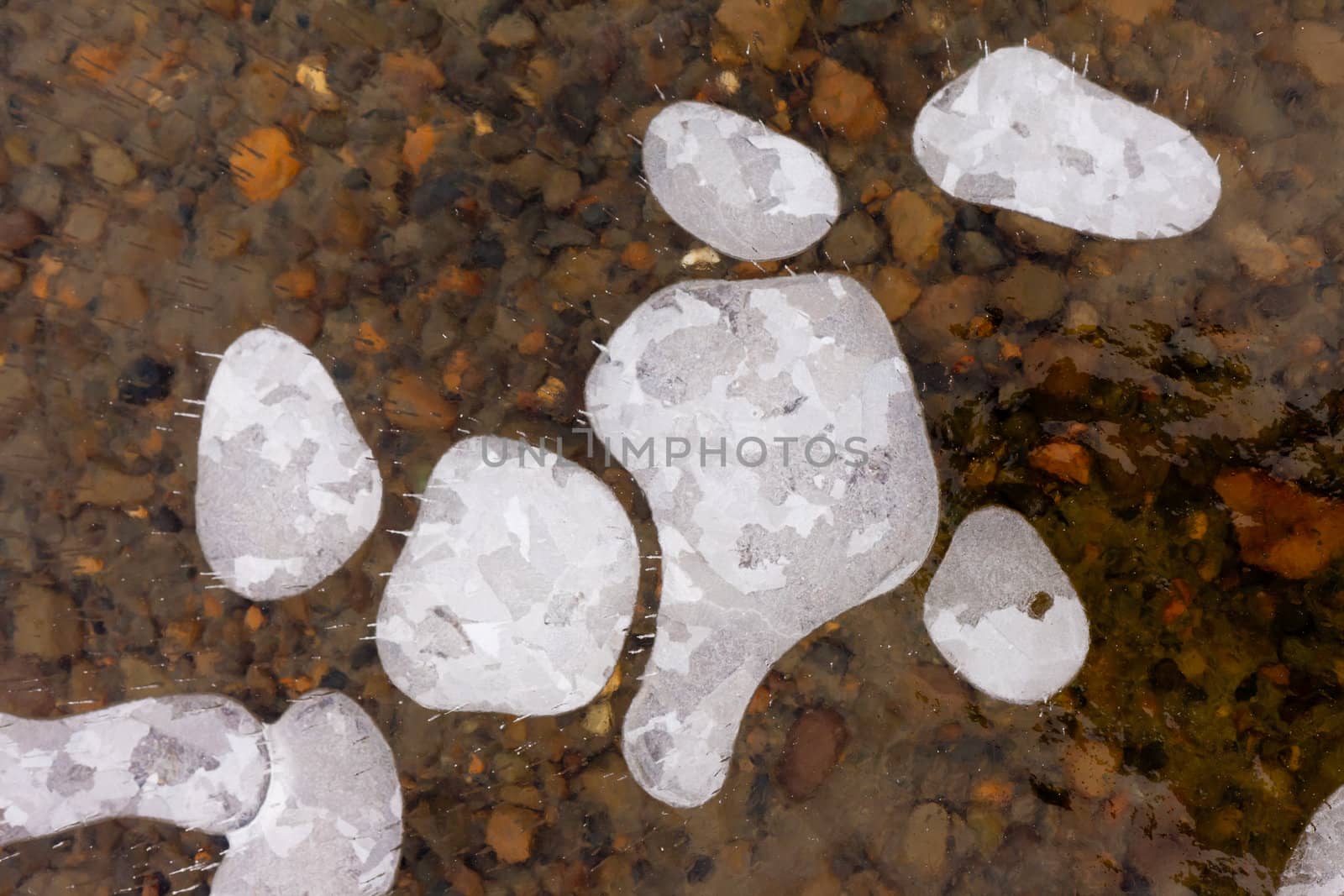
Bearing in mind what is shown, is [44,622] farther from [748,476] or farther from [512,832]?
[748,476]

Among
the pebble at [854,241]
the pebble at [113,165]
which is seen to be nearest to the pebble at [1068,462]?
the pebble at [854,241]

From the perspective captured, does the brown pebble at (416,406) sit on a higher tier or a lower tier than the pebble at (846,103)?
lower

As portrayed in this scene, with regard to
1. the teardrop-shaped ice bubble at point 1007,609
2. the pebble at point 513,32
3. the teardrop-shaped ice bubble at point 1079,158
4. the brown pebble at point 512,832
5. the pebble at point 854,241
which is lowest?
the brown pebble at point 512,832

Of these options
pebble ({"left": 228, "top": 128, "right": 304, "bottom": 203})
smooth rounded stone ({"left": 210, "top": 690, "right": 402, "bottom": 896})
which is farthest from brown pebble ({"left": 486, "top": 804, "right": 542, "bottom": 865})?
pebble ({"left": 228, "top": 128, "right": 304, "bottom": 203})

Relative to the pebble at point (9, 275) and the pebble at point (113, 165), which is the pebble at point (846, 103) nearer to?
the pebble at point (113, 165)

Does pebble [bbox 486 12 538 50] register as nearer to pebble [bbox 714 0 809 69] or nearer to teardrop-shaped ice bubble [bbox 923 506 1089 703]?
pebble [bbox 714 0 809 69]

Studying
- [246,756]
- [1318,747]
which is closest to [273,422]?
[246,756]

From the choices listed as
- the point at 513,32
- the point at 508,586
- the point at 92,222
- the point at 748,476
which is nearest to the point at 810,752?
the point at 748,476
